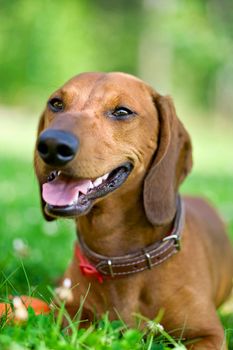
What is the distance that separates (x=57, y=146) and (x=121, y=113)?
0.59m

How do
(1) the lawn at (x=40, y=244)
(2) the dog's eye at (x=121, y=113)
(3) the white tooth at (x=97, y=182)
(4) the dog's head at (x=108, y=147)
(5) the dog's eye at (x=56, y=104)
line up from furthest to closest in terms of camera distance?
(5) the dog's eye at (x=56, y=104), (2) the dog's eye at (x=121, y=113), (3) the white tooth at (x=97, y=182), (4) the dog's head at (x=108, y=147), (1) the lawn at (x=40, y=244)

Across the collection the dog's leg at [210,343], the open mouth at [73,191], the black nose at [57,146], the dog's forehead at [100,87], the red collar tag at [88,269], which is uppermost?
the dog's forehead at [100,87]

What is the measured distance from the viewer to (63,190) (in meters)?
3.55

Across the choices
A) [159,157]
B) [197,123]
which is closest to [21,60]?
[197,123]

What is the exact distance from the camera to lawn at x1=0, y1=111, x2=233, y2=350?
2883 millimetres

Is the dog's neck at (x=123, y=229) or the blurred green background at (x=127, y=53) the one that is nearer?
the dog's neck at (x=123, y=229)

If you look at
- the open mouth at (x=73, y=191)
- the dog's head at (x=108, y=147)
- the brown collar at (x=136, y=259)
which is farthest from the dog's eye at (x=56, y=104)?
the brown collar at (x=136, y=259)

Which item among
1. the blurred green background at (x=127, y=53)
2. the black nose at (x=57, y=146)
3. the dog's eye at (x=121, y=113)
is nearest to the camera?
the black nose at (x=57, y=146)

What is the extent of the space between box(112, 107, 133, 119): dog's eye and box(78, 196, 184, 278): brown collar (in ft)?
2.36

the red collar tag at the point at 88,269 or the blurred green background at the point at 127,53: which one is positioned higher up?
the red collar tag at the point at 88,269

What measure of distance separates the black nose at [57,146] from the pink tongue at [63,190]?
0.67 feet

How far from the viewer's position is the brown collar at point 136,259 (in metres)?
3.91

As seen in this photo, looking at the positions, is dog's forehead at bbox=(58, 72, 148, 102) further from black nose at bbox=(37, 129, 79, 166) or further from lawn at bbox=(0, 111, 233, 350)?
lawn at bbox=(0, 111, 233, 350)

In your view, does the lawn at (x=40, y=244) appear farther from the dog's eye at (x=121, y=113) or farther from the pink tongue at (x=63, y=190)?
the dog's eye at (x=121, y=113)
